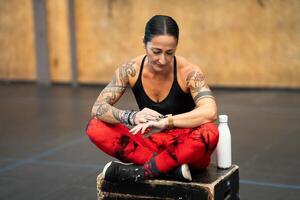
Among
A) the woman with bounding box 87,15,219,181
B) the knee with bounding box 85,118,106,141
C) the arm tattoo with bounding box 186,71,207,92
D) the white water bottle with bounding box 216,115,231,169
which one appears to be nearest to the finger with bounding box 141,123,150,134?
the woman with bounding box 87,15,219,181

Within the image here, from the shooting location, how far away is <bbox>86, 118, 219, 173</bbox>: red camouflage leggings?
252 cm

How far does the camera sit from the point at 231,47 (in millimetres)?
8047

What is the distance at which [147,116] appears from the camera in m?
2.56

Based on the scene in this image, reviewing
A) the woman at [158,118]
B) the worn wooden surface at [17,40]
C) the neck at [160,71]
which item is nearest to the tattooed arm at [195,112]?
the woman at [158,118]

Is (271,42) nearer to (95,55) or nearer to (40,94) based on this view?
(95,55)

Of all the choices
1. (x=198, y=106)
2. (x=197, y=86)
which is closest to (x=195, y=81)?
(x=197, y=86)

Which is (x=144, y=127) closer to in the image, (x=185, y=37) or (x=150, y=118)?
(x=150, y=118)

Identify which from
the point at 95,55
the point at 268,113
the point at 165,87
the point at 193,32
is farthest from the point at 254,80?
the point at 165,87

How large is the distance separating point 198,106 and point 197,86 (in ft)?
0.37

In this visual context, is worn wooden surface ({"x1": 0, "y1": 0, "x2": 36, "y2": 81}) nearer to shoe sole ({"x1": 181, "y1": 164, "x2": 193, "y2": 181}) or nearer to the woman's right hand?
the woman's right hand

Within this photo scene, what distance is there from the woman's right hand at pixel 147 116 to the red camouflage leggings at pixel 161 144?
15 cm

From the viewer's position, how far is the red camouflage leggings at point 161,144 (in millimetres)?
2524

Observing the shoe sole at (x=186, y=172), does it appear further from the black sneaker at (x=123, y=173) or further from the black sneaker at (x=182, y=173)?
the black sneaker at (x=123, y=173)

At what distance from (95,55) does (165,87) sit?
20.3ft
